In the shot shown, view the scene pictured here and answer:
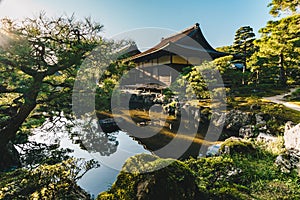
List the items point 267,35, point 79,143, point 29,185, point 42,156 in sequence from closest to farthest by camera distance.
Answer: point 29,185 < point 42,156 < point 79,143 < point 267,35

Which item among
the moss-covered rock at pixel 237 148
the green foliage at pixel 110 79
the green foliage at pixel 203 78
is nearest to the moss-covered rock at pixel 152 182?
the green foliage at pixel 110 79

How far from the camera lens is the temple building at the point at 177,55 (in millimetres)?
13609

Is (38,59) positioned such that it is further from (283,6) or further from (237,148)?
(283,6)

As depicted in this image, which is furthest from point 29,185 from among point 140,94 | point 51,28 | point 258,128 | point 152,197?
point 140,94

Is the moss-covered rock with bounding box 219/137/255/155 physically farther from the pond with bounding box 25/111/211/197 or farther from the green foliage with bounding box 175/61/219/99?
the green foliage with bounding box 175/61/219/99

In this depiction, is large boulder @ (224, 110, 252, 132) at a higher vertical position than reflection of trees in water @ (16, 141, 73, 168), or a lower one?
higher

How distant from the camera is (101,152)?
5.73 metres

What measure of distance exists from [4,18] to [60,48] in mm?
1086

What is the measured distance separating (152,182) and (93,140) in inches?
205

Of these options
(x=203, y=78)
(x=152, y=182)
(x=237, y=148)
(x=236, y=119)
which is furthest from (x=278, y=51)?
(x=152, y=182)

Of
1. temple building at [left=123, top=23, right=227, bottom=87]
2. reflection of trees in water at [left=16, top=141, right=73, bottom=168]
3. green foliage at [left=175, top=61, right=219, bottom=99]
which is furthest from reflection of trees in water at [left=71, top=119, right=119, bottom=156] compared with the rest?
temple building at [left=123, top=23, right=227, bottom=87]

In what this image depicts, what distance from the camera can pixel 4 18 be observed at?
3.31 m

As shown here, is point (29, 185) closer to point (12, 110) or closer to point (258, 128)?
point (12, 110)

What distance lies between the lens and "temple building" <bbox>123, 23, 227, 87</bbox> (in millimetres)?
13609
